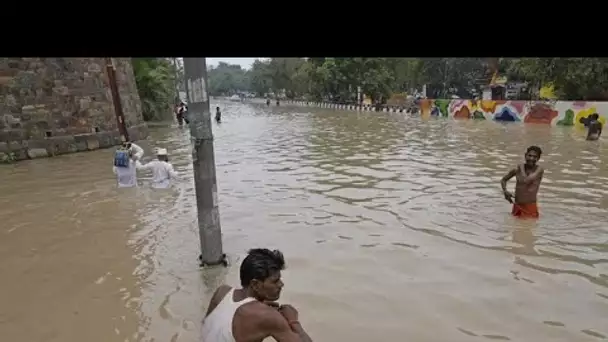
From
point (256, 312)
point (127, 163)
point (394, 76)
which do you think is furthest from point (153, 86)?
point (256, 312)

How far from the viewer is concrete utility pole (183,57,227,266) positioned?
5764 millimetres

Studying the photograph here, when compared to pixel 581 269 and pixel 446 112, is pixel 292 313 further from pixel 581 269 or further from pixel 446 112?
pixel 446 112

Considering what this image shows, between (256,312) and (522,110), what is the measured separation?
3083 cm

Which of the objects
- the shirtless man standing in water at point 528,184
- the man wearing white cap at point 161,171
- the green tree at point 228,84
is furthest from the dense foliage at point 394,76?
the green tree at point 228,84

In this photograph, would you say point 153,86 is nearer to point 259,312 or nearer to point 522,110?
point 522,110

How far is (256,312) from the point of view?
2.91 m

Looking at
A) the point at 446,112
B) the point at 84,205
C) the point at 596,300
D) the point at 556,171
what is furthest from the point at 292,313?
the point at 446,112

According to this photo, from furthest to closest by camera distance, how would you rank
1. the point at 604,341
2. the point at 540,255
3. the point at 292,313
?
the point at 540,255 < the point at 604,341 < the point at 292,313

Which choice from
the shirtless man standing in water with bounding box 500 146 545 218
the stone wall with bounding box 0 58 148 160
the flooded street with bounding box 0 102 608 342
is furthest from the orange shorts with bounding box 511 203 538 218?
the stone wall with bounding box 0 58 148 160

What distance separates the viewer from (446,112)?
38719 mm

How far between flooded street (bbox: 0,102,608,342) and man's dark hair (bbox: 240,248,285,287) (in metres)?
1.93

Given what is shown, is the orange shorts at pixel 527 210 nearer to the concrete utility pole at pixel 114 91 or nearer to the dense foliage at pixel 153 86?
the concrete utility pole at pixel 114 91
